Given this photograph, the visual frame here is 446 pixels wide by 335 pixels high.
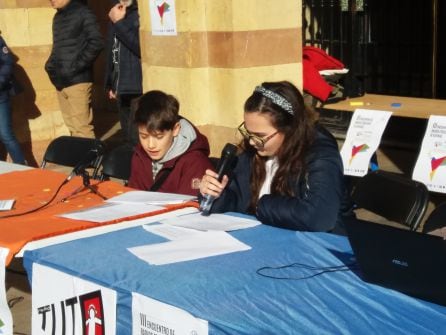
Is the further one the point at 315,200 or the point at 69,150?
the point at 69,150

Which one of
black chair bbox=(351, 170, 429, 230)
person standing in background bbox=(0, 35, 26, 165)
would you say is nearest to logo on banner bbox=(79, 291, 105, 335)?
black chair bbox=(351, 170, 429, 230)

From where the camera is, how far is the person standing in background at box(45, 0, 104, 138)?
7688 millimetres

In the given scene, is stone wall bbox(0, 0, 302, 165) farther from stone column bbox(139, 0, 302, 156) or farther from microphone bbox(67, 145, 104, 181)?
microphone bbox(67, 145, 104, 181)

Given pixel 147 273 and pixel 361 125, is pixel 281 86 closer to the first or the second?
pixel 147 273

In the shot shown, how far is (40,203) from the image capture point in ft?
13.7

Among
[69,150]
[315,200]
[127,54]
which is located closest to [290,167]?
[315,200]

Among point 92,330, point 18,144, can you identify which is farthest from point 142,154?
point 18,144

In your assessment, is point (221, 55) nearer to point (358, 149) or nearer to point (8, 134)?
point (358, 149)

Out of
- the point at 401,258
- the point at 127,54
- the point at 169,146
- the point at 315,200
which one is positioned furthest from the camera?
the point at 127,54

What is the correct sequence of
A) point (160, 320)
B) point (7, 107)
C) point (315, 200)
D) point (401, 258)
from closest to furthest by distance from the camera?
point (401, 258), point (160, 320), point (315, 200), point (7, 107)

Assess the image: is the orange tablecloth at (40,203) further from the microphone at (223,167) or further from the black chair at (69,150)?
the black chair at (69,150)

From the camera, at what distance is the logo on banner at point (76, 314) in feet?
9.86

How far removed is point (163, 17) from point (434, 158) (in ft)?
7.82

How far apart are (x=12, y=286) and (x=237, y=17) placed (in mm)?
2569
